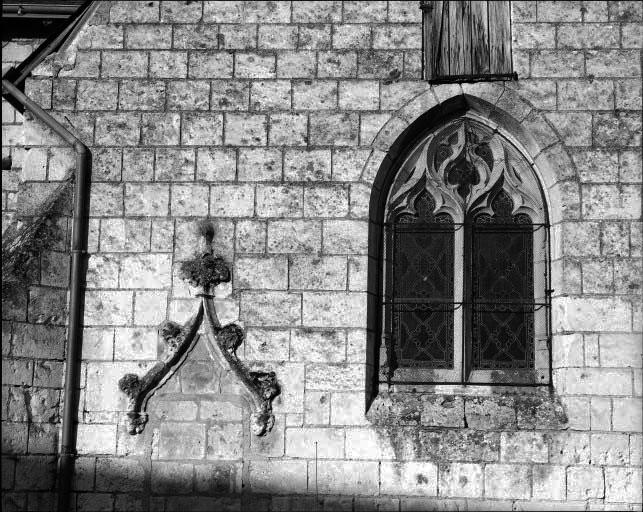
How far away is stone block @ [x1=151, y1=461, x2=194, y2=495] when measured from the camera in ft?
22.5

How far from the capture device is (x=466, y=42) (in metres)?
7.45

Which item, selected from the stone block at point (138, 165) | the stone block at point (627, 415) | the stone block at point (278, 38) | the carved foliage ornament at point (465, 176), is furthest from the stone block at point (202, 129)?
the stone block at point (627, 415)

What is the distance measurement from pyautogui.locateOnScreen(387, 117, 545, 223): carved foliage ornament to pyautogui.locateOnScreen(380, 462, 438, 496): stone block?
1.82 metres

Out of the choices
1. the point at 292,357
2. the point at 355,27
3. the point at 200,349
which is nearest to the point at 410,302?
the point at 292,357

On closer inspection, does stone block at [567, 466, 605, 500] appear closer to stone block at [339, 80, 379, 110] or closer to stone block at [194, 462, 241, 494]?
stone block at [194, 462, 241, 494]

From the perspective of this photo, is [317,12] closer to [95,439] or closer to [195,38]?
[195,38]

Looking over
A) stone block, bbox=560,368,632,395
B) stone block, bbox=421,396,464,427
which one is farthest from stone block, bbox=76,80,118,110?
stone block, bbox=560,368,632,395

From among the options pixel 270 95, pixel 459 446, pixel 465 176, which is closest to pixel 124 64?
pixel 270 95

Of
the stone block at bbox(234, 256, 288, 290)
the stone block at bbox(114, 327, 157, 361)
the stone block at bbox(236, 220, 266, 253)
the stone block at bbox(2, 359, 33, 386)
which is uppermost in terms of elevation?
the stone block at bbox(236, 220, 266, 253)

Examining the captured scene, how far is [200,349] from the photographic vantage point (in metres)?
7.06

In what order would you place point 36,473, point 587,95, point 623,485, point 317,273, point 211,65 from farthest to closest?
point 211,65, point 587,95, point 317,273, point 36,473, point 623,485

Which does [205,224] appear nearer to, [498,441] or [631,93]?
[498,441]

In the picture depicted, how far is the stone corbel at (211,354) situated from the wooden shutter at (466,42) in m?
2.08

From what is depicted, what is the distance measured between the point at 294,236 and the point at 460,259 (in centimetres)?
123
